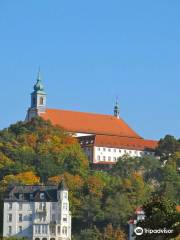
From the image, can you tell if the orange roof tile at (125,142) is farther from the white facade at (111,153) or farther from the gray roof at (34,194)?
the gray roof at (34,194)

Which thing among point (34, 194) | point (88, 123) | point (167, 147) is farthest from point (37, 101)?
point (34, 194)

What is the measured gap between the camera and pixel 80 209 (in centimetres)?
11819

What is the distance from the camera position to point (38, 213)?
11725 centimetres

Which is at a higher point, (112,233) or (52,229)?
(52,229)

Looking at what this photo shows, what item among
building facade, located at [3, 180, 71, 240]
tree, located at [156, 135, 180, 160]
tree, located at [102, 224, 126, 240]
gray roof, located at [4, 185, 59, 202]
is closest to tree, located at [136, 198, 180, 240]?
tree, located at [102, 224, 126, 240]

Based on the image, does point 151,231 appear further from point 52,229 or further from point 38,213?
point 38,213

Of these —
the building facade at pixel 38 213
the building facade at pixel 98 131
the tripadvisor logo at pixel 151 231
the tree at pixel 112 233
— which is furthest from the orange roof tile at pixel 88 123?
the tripadvisor logo at pixel 151 231

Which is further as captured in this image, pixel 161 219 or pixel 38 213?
pixel 38 213

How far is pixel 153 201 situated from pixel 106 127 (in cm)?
12815

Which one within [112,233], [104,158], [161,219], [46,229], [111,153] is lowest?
[161,219]

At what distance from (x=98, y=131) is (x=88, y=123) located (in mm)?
2854

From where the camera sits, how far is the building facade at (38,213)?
377 ft

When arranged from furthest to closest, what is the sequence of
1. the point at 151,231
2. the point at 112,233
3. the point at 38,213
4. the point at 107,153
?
the point at 107,153 < the point at 38,213 < the point at 112,233 < the point at 151,231

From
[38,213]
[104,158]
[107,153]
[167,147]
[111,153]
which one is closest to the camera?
[38,213]
